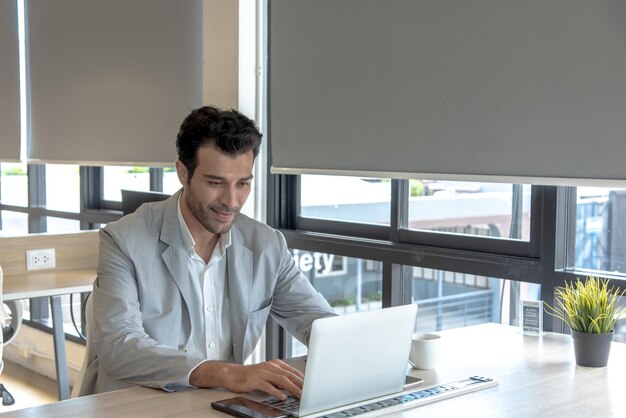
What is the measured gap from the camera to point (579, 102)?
8.04 ft

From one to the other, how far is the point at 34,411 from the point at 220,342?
673 mm

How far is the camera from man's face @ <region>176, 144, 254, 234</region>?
7.43 ft

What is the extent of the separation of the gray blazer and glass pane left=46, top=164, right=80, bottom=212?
9.96ft

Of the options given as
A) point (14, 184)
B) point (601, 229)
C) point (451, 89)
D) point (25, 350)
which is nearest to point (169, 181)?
point (25, 350)

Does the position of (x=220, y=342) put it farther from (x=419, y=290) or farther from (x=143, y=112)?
(x=143, y=112)

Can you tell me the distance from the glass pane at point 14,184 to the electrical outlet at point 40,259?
1894mm

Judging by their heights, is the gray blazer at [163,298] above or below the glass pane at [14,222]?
above

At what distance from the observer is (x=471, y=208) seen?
10.0 ft

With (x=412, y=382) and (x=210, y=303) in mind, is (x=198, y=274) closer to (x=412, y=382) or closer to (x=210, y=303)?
(x=210, y=303)

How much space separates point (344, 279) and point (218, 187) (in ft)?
4.92

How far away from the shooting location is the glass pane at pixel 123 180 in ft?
15.8

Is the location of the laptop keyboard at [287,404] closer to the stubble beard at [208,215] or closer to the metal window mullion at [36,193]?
the stubble beard at [208,215]

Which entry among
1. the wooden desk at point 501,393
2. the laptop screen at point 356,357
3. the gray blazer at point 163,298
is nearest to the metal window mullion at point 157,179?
the gray blazer at point 163,298

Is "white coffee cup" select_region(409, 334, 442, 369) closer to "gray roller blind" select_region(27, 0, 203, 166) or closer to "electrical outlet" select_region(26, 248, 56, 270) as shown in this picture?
"gray roller blind" select_region(27, 0, 203, 166)
